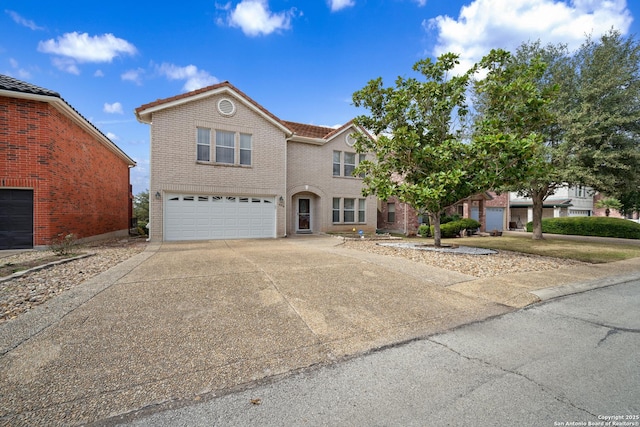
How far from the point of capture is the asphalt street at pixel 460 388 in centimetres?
211

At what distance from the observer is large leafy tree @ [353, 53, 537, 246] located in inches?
352

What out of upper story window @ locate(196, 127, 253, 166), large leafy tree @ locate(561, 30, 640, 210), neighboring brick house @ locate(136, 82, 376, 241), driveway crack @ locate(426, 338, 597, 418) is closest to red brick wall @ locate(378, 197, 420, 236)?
neighboring brick house @ locate(136, 82, 376, 241)

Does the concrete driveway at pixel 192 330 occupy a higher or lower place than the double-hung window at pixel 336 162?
lower

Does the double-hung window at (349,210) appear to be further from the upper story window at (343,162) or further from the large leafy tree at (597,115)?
the large leafy tree at (597,115)

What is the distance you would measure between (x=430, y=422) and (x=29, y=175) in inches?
524

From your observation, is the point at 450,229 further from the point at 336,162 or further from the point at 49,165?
the point at 49,165

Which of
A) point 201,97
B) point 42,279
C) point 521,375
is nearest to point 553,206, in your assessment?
point 201,97

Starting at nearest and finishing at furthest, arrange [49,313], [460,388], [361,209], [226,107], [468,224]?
[460,388], [49,313], [226,107], [361,209], [468,224]

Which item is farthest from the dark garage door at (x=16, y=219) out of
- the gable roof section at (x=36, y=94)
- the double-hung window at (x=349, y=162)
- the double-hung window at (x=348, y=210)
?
the double-hung window at (x=349, y=162)

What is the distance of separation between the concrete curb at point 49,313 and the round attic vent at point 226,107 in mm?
9487

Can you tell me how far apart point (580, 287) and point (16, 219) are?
1640cm

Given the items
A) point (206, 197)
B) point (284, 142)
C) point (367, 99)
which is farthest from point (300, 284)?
point (284, 142)

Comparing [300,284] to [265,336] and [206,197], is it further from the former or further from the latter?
[206,197]

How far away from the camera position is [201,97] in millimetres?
12578
